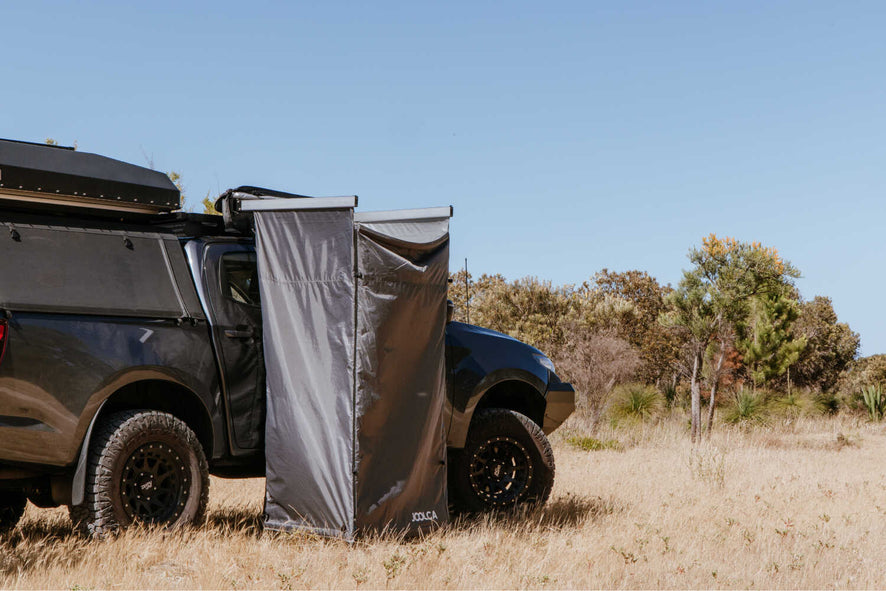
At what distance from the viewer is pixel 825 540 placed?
709 centimetres

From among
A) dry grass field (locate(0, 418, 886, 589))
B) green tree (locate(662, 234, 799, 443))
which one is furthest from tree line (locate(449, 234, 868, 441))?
dry grass field (locate(0, 418, 886, 589))

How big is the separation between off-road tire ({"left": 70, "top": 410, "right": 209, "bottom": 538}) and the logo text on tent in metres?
1.42

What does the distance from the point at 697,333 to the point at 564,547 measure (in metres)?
12.8

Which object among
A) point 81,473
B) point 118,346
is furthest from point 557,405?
point 81,473

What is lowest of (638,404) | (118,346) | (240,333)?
(638,404)

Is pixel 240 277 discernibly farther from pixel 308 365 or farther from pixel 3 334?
pixel 3 334

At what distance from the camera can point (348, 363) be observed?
5.96 m

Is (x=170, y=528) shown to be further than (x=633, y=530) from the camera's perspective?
No

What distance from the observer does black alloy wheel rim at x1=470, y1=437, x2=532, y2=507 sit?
23.8 ft

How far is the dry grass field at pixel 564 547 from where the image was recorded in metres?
5.06

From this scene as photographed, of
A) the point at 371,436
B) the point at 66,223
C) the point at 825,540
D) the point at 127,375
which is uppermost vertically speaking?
the point at 66,223

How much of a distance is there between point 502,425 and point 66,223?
363cm

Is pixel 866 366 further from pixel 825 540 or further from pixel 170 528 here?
pixel 170 528

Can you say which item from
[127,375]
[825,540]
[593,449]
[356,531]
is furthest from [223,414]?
[593,449]
